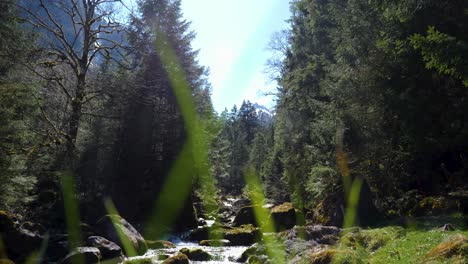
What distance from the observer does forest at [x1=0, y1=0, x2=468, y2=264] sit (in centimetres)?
1293

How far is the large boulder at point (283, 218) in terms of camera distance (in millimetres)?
20359

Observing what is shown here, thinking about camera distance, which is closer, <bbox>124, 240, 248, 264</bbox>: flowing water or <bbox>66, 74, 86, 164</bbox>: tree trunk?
<bbox>124, 240, 248, 264</bbox>: flowing water

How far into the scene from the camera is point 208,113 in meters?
30.2

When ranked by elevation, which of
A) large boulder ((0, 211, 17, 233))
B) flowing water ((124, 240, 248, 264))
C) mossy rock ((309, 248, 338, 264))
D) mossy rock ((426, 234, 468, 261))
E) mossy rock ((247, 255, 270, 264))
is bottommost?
flowing water ((124, 240, 248, 264))

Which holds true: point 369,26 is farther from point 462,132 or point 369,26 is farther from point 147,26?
point 147,26

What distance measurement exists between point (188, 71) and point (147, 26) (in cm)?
451

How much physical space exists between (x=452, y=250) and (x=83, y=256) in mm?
10550

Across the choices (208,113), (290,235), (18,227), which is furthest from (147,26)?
(290,235)

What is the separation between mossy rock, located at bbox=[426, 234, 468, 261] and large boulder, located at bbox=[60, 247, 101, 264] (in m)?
9.94

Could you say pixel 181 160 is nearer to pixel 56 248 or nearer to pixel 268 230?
pixel 268 230

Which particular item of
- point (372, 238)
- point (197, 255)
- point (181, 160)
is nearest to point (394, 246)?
point (372, 238)

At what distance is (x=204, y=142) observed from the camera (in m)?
27.1

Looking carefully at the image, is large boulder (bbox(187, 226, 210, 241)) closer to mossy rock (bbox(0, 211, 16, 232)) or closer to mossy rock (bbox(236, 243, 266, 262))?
mossy rock (bbox(236, 243, 266, 262))

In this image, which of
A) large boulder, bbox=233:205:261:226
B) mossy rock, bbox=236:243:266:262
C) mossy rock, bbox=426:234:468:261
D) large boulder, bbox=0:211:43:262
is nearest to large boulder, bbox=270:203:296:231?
large boulder, bbox=233:205:261:226
